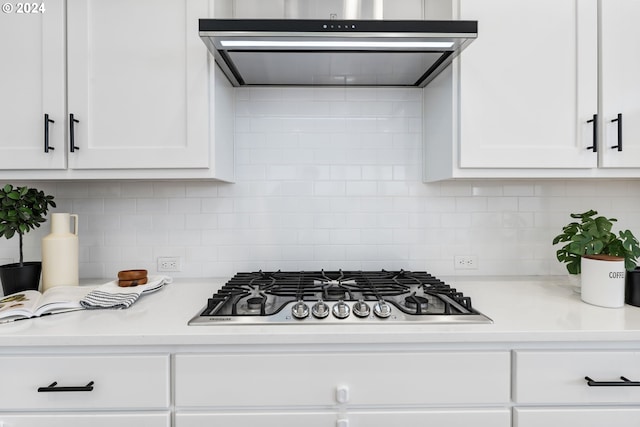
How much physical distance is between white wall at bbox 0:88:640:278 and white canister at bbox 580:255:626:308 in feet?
1.64

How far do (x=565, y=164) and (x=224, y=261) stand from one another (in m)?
1.55

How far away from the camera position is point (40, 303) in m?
1.23

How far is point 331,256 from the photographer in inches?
70.6

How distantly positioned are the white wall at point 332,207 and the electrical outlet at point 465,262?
0.02 meters

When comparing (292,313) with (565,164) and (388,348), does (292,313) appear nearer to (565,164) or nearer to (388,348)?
(388,348)

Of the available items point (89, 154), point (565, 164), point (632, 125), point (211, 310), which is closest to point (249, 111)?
point (89, 154)

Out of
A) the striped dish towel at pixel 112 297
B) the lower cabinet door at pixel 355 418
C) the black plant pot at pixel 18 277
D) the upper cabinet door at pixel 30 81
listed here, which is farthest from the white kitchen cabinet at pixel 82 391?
the upper cabinet door at pixel 30 81

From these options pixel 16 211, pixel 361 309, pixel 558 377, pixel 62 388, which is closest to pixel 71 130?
pixel 16 211

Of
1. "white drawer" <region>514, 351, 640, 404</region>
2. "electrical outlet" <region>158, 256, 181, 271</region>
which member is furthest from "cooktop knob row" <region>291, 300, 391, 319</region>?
"electrical outlet" <region>158, 256, 181, 271</region>

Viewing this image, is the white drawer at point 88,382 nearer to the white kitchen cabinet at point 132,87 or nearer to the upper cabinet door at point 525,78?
→ the white kitchen cabinet at point 132,87

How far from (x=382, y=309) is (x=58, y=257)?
129cm

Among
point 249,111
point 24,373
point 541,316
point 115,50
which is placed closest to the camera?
point 24,373

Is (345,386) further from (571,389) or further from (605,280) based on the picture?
(605,280)

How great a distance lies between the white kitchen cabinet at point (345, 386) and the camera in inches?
41.7
